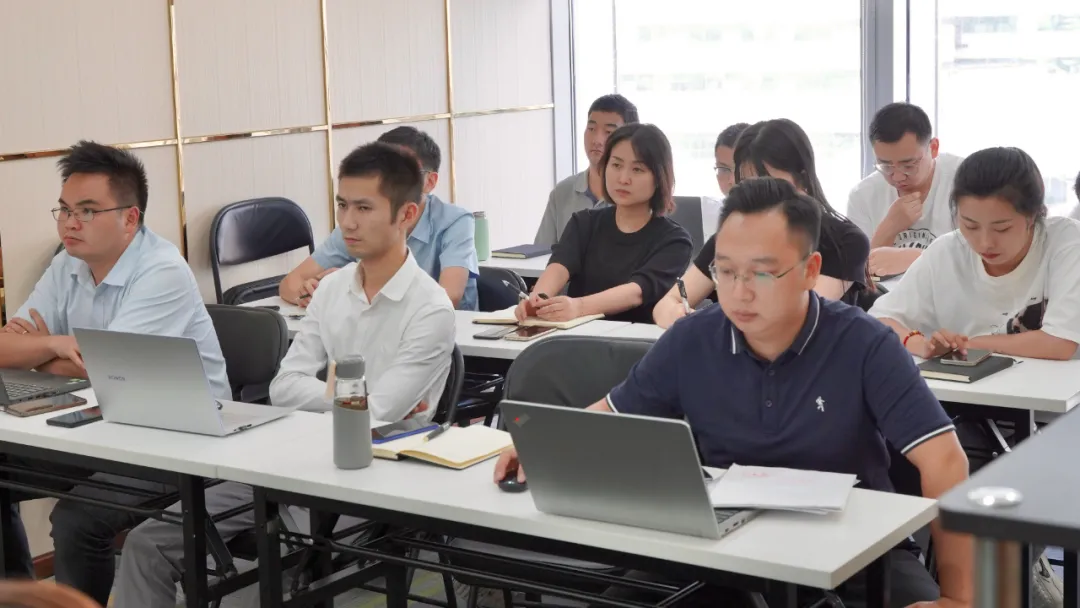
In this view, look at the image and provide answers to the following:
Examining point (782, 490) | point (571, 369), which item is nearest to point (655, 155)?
point (571, 369)

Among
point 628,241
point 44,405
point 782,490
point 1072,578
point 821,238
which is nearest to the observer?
point 1072,578

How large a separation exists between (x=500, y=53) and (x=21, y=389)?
12.7ft

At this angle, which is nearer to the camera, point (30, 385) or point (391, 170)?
point (30, 385)

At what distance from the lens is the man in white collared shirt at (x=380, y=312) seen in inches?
116

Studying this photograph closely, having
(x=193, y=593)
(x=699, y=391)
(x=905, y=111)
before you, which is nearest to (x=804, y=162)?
(x=905, y=111)

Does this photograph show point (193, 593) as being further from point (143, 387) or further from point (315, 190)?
point (315, 190)

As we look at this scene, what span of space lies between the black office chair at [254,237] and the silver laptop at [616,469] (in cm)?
298

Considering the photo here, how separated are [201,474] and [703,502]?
1071 mm

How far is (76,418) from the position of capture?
108 inches

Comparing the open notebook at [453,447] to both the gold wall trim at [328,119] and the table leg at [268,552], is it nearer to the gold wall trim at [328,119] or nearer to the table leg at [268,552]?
the table leg at [268,552]

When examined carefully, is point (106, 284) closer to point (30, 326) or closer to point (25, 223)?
point (30, 326)


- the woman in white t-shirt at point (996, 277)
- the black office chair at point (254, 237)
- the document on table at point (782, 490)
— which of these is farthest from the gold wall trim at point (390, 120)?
the document on table at point (782, 490)

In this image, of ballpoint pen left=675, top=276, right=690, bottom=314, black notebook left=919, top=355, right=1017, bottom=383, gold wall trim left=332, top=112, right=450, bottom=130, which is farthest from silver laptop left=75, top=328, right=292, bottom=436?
gold wall trim left=332, top=112, right=450, bottom=130

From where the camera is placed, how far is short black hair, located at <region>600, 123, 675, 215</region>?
4.08m
